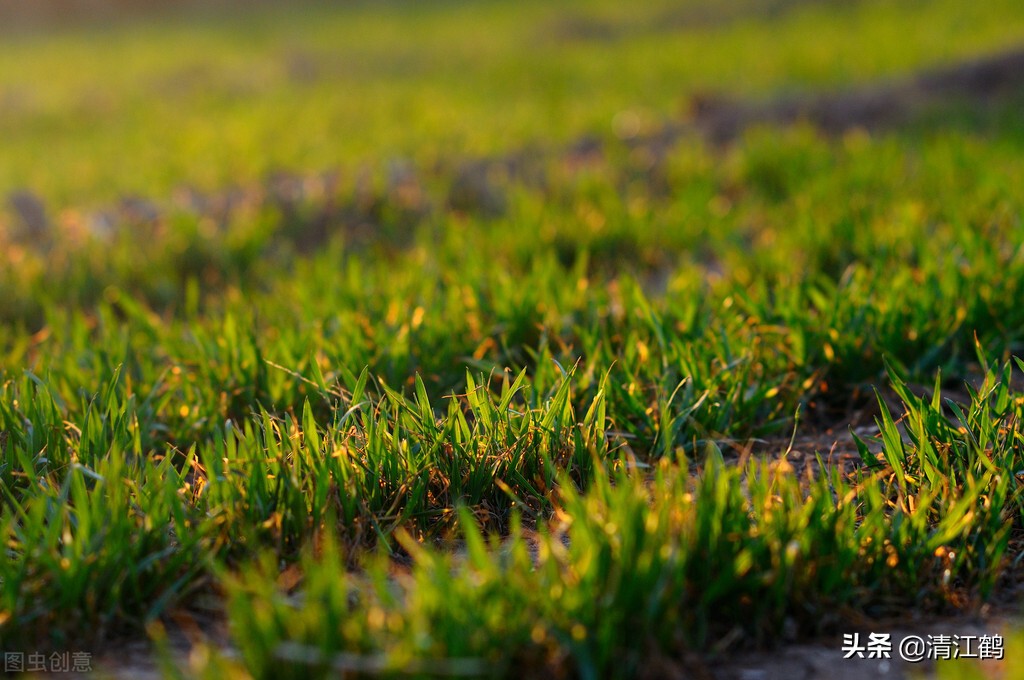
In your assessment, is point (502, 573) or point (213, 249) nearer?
point (502, 573)

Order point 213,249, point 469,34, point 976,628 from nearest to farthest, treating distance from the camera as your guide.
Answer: point 976,628
point 213,249
point 469,34

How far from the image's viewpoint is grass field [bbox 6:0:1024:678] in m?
1.45

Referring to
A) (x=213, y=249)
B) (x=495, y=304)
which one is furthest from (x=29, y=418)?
(x=213, y=249)

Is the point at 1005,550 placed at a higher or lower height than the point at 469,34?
lower

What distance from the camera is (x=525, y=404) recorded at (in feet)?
6.96

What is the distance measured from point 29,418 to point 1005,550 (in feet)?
6.64

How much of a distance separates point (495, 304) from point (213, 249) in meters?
2.03

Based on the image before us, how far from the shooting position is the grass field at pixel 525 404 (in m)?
1.45

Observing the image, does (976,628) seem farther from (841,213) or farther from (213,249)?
(213,249)

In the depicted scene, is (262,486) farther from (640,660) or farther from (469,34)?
(469,34)

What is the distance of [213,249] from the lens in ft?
14.7

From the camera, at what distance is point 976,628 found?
1.56 metres

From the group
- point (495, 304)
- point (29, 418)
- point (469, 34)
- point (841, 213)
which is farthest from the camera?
point (469, 34)

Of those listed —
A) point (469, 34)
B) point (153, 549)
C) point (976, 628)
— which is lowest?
point (976, 628)
